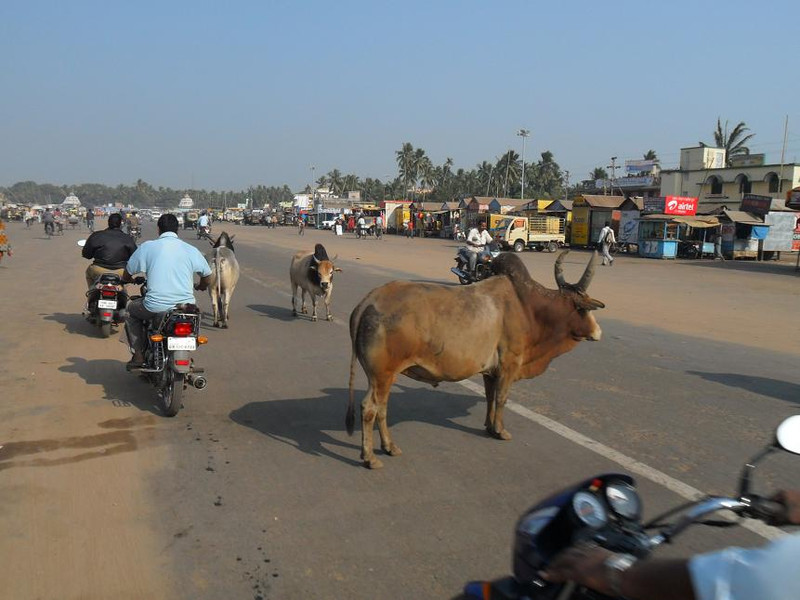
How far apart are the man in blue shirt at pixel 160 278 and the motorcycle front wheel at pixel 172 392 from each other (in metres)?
0.72

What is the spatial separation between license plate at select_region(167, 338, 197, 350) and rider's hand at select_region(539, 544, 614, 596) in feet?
16.3

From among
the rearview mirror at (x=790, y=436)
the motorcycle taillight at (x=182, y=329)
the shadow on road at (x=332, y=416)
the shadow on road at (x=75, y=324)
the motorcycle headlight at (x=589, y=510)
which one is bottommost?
the shadow on road at (x=75, y=324)

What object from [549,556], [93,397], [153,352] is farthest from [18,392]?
[549,556]

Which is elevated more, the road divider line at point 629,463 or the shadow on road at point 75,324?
the road divider line at point 629,463

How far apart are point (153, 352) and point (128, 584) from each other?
352 centimetres

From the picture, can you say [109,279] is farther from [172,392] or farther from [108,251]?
[172,392]

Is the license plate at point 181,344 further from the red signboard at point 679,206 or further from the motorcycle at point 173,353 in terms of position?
the red signboard at point 679,206

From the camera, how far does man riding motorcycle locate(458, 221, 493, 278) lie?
17.6 meters

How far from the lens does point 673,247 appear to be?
36.5m

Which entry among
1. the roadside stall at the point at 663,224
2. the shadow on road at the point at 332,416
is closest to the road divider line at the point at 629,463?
the shadow on road at the point at 332,416

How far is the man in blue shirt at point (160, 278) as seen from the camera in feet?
22.2

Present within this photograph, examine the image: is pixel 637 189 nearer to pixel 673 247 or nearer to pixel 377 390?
pixel 673 247

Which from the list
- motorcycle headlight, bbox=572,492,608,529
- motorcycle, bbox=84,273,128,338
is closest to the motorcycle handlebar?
motorcycle headlight, bbox=572,492,608,529

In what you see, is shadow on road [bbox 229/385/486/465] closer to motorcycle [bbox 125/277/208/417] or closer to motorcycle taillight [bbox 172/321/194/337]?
motorcycle [bbox 125/277/208/417]
